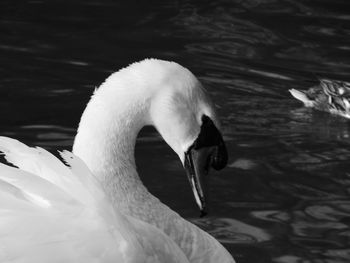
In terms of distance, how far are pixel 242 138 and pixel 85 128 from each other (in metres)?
3.44

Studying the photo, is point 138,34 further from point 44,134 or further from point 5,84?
point 44,134

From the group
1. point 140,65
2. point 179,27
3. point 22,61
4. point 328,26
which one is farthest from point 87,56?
point 140,65

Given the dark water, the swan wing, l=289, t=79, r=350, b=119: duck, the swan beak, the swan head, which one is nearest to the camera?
the swan wing

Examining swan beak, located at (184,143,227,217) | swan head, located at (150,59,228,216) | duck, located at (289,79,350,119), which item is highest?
swan head, located at (150,59,228,216)

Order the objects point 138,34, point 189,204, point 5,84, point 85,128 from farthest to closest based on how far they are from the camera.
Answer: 1. point 138,34
2. point 5,84
3. point 189,204
4. point 85,128

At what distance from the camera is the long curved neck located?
17.0 ft

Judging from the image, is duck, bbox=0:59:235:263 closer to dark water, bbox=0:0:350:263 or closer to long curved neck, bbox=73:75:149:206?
long curved neck, bbox=73:75:149:206

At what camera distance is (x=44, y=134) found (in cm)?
821

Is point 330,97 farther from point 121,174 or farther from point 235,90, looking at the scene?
point 121,174

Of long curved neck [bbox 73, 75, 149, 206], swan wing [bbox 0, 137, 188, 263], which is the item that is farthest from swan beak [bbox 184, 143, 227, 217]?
swan wing [bbox 0, 137, 188, 263]

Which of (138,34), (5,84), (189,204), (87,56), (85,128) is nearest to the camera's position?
(85,128)

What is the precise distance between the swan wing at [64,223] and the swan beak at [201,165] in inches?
23.8

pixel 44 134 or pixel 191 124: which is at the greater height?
pixel 191 124

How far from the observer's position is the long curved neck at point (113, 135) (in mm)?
5180
